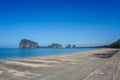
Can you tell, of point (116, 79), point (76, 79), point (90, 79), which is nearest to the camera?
point (90, 79)

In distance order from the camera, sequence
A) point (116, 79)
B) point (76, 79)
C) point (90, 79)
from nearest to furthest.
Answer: point (90, 79) → point (116, 79) → point (76, 79)

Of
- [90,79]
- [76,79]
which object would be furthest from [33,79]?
[90,79]

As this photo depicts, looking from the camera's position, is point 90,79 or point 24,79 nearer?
point 90,79

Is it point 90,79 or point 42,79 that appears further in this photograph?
point 42,79

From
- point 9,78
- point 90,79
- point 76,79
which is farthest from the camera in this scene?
point 9,78

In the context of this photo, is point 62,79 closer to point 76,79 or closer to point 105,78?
point 76,79

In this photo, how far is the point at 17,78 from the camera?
754 centimetres

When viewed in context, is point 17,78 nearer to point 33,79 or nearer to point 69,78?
point 33,79

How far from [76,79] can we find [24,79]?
2.13 m

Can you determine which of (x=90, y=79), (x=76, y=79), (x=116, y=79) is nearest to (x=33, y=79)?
(x=76, y=79)

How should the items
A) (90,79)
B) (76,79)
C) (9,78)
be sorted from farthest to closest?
(9,78), (76,79), (90,79)

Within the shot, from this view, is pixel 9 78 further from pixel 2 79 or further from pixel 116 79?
pixel 116 79

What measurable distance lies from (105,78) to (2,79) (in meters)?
A: 4.13

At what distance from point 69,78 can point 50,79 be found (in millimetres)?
824
